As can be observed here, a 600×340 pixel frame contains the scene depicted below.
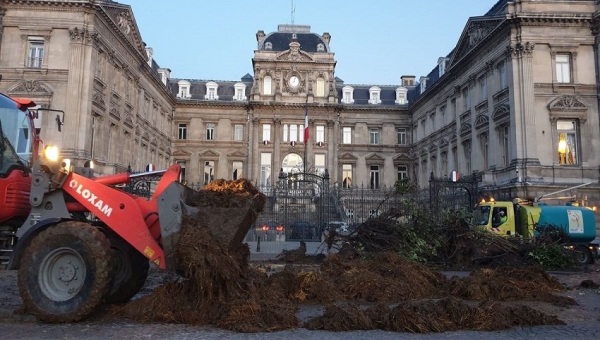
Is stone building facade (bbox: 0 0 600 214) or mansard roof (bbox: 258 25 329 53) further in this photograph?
mansard roof (bbox: 258 25 329 53)

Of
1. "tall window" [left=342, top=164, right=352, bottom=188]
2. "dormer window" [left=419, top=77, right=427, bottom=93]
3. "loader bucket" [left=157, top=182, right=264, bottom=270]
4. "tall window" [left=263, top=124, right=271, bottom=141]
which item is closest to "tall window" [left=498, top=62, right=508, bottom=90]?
"dormer window" [left=419, top=77, right=427, bottom=93]

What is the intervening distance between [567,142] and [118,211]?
28019 mm

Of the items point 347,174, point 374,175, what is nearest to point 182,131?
point 347,174

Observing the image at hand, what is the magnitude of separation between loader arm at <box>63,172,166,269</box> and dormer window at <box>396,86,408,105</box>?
4712 cm

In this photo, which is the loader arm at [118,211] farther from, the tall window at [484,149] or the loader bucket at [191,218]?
the tall window at [484,149]

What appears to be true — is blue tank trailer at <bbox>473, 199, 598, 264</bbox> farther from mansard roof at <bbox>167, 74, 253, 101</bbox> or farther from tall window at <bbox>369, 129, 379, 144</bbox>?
mansard roof at <bbox>167, 74, 253, 101</bbox>

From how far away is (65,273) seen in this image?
6527mm

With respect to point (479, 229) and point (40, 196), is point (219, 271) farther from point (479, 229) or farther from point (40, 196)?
point (479, 229)

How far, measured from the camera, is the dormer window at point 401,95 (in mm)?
51031

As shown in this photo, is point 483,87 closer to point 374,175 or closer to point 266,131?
point 374,175

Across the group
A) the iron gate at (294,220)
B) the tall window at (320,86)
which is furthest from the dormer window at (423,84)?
the iron gate at (294,220)

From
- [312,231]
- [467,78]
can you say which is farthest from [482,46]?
[312,231]

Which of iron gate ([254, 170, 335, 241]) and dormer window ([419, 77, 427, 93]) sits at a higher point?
dormer window ([419, 77, 427, 93])

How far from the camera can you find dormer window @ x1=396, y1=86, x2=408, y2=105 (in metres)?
51.0
